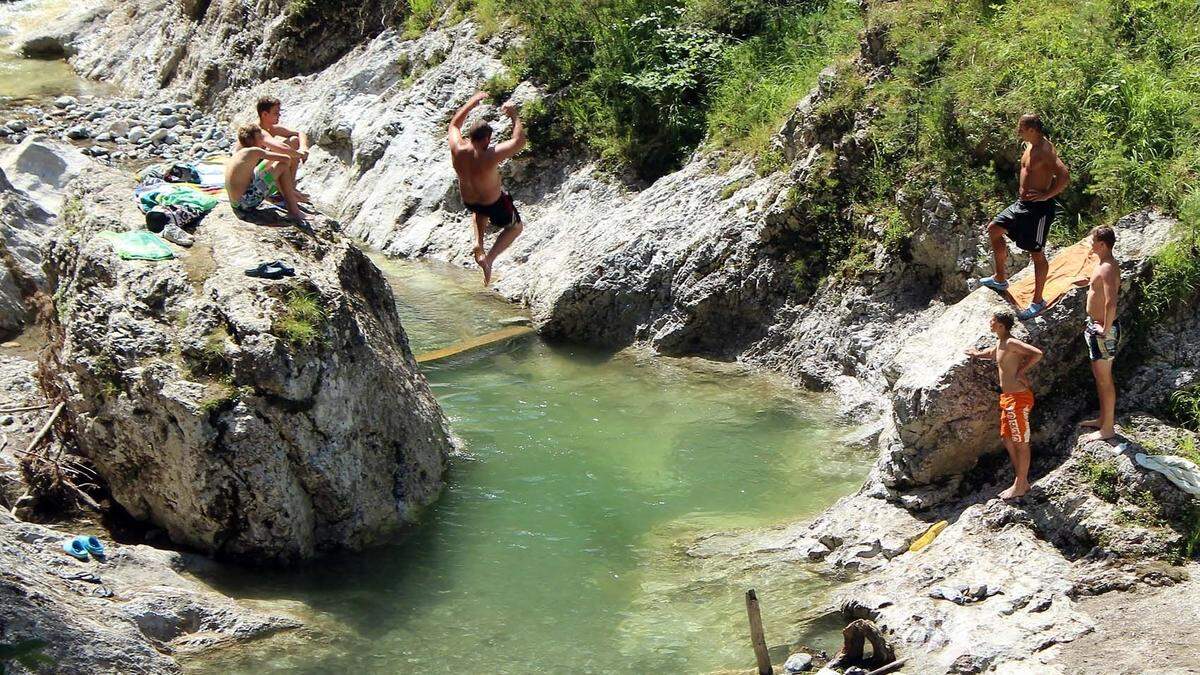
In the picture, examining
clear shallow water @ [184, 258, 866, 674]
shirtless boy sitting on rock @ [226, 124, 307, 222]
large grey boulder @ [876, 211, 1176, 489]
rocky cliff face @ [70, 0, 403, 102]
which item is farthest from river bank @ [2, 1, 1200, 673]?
shirtless boy sitting on rock @ [226, 124, 307, 222]

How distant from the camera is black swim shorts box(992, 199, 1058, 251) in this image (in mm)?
11086

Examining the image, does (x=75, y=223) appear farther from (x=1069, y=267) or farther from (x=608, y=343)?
(x=1069, y=267)

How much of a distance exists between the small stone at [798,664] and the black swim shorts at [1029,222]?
4.32 metres

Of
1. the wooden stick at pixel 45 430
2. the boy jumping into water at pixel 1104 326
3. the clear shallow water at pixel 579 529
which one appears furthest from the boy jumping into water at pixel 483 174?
the boy jumping into water at pixel 1104 326

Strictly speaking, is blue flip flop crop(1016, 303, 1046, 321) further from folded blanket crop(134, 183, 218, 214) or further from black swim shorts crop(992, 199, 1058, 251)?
folded blanket crop(134, 183, 218, 214)

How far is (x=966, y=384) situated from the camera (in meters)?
10.7

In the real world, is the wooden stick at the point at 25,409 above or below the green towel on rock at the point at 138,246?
below

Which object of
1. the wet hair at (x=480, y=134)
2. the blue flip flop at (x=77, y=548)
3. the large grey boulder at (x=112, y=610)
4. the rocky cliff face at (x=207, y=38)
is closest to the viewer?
the large grey boulder at (x=112, y=610)

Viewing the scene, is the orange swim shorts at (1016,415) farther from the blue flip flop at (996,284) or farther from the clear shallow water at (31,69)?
the clear shallow water at (31,69)

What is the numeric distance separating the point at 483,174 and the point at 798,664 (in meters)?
5.54

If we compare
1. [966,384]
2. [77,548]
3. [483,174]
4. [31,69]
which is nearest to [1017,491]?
[966,384]

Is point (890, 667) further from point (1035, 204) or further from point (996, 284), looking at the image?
point (1035, 204)

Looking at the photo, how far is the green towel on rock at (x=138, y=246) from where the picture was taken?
1133cm

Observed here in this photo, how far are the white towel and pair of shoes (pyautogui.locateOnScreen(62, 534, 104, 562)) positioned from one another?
312 inches
